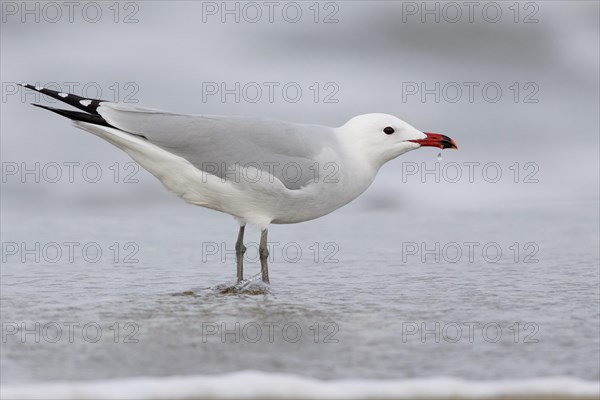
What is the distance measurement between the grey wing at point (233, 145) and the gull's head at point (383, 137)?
0.85 feet

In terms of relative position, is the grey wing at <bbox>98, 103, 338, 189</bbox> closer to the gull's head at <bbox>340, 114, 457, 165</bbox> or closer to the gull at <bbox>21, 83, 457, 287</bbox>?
the gull at <bbox>21, 83, 457, 287</bbox>

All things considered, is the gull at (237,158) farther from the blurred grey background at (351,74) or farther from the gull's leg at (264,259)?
A: the blurred grey background at (351,74)

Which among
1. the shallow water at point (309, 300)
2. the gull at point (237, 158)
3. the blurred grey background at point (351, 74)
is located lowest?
the shallow water at point (309, 300)

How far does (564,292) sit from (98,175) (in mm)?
4865

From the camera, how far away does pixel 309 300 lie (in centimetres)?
448

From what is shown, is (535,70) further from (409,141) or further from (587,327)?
(587,327)

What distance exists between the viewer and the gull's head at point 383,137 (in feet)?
16.6

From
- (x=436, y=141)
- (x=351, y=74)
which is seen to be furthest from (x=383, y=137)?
(x=351, y=74)

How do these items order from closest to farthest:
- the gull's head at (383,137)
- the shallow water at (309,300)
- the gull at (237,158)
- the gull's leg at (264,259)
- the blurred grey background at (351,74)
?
1. the shallow water at (309,300)
2. the gull at (237,158)
3. the gull's leg at (264,259)
4. the gull's head at (383,137)
5. the blurred grey background at (351,74)

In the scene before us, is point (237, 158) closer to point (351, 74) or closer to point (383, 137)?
point (383, 137)

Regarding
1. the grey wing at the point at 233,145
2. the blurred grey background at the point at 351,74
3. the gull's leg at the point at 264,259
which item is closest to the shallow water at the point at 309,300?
the gull's leg at the point at 264,259

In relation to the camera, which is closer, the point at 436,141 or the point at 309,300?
the point at 309,300

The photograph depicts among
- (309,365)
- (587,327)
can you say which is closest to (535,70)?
(587,327)

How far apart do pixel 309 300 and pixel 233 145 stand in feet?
2.85
